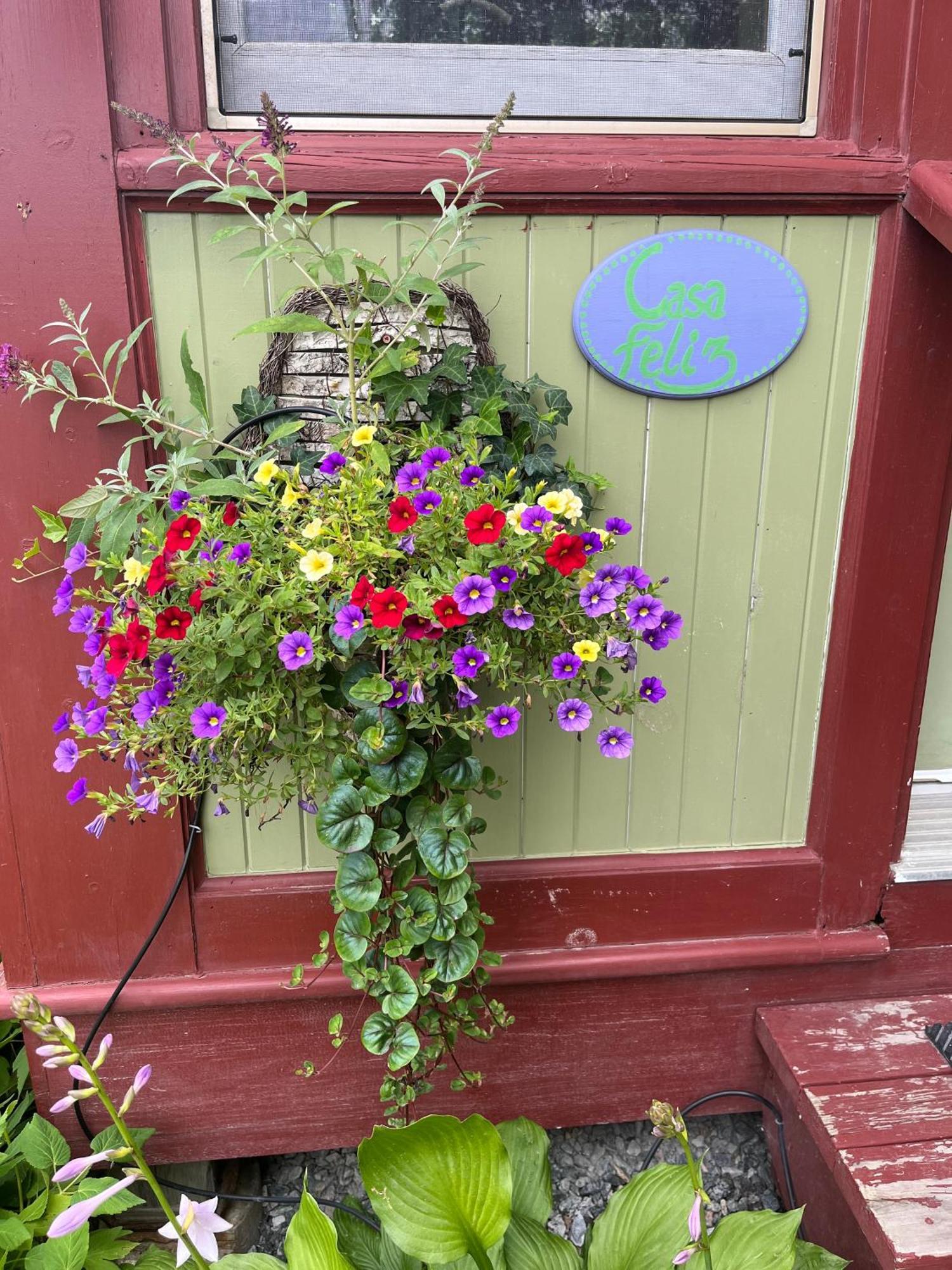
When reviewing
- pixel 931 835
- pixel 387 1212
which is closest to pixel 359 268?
pixel 387 1212

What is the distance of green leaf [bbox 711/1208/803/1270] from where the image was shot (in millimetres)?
1521

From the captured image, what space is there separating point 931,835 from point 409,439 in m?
1.41

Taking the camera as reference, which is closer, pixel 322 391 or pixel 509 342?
pixel 322 391

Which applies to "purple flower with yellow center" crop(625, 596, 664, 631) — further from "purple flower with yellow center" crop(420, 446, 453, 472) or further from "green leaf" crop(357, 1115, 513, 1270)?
"green leaf" crop(357, 1115, 513, 1270)

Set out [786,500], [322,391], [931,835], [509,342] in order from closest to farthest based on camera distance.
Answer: [322,391] → [509,342] → [786,500] → [931,835]

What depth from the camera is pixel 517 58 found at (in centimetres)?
156

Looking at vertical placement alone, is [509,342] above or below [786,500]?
above

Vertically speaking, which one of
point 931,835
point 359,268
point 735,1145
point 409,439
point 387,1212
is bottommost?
point 735,1145

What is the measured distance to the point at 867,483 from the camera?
67.7 inches

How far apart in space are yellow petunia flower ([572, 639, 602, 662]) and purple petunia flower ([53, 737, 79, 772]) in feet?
2.41

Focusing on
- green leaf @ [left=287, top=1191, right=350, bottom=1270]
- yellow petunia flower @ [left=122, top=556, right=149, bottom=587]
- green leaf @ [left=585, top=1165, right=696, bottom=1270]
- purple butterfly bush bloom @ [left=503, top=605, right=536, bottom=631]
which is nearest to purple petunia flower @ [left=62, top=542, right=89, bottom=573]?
yellow petunia flower @ [left=122, top=556, right=149, bottom=587]

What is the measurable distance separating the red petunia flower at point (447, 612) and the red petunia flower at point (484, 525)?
9 centimetres

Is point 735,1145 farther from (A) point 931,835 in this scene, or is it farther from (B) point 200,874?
(B) point 200,874

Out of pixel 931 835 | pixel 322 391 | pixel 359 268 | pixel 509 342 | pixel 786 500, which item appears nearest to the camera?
pixel 359 268
